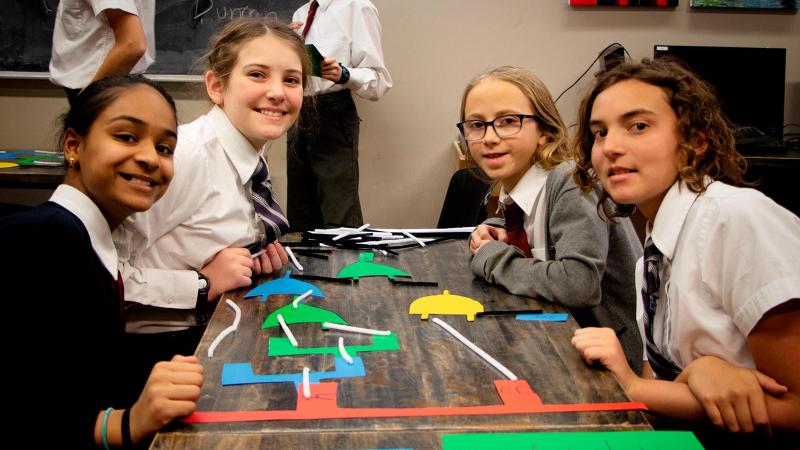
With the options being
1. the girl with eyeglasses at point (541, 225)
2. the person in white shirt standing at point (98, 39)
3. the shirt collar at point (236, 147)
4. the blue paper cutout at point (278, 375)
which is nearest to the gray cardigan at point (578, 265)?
the girl with eyeglasses at point (541, 225)

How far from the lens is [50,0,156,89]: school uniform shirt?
2.88 meters

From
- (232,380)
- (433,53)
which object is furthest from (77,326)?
(433,53)

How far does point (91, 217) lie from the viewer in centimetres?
132

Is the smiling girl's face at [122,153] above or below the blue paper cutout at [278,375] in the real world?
above

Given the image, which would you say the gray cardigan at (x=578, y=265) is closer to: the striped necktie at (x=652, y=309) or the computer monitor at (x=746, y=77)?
the striped necktie at (x=652, y=309)

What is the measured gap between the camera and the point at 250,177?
1.85m

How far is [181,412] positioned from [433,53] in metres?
3.47

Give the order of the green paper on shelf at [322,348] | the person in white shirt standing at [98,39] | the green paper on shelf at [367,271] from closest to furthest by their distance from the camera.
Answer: the green paper on shelf at [322,348] → the green paper on shelf at [367,271] → the person in white shirt standing at [98,39]

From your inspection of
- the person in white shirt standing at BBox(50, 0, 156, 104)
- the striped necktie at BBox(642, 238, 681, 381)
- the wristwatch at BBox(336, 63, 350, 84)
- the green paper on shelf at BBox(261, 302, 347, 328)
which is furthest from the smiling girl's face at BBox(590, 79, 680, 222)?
the wristwatch at BBox(336, 63, 350, 84)

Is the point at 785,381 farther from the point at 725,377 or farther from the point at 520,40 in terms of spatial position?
the point at 520,40

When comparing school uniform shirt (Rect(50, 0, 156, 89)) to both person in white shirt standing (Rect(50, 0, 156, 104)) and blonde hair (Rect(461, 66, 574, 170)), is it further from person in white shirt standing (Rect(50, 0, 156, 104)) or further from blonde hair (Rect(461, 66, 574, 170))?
blonde hair (Rect(461, 66, 574, 170))

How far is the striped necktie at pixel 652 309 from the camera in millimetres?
1350

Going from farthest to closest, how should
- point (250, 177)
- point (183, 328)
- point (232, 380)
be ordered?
1. point (250, 177)
2. point (183, 328)
3. point (232, 380)

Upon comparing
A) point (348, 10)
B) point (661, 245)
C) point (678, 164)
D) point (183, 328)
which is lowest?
point (183, 328)
